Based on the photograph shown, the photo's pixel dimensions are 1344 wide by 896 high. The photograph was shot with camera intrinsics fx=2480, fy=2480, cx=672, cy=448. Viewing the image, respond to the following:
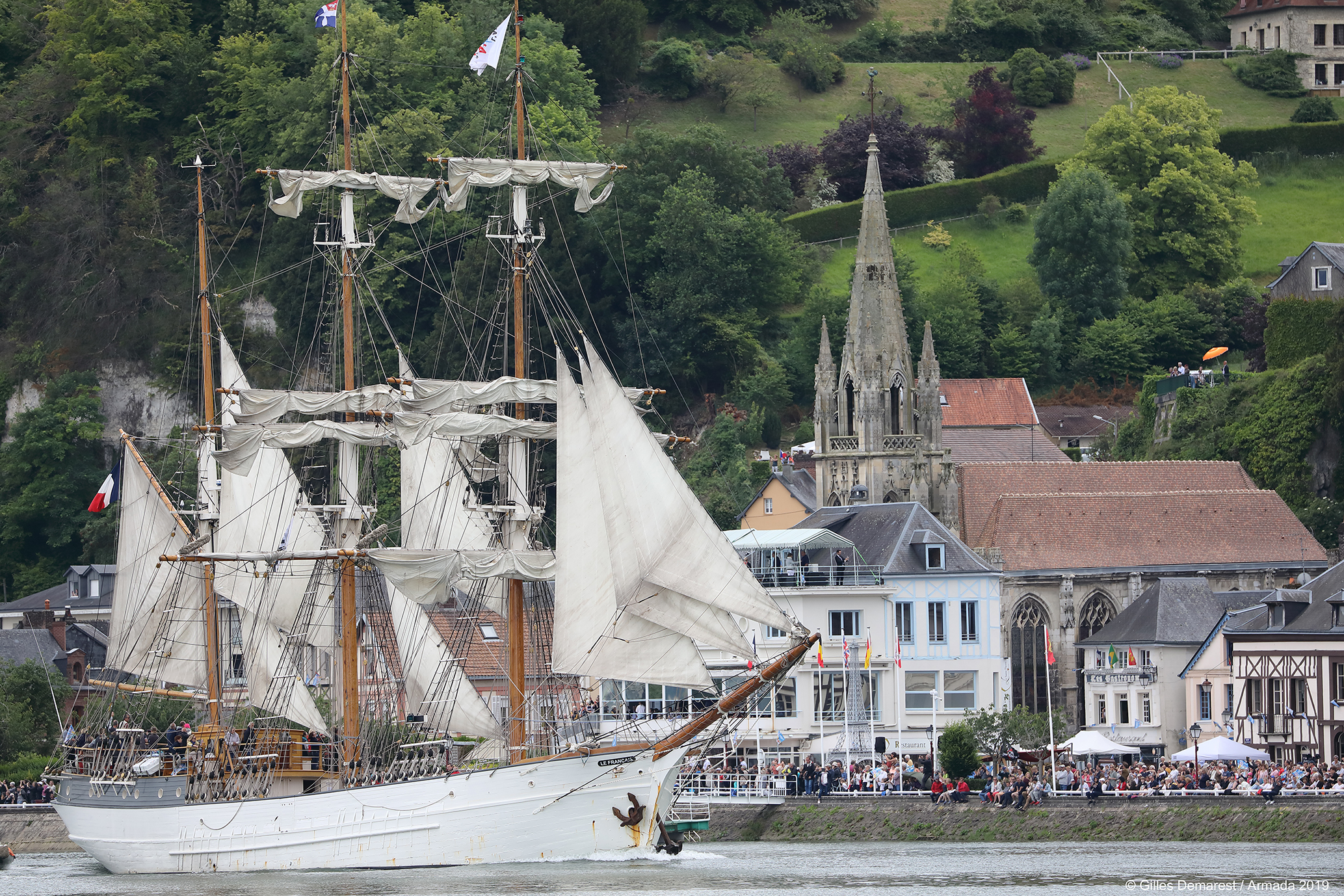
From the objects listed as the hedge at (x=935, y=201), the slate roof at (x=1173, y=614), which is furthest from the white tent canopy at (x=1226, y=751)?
the hedge at (x=935, y=201)

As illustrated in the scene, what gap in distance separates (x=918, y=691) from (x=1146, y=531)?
16177mm

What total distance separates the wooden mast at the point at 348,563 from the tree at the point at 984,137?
71.6 metres

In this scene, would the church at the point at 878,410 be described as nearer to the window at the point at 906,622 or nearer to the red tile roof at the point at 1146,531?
the red tile roof at the point at 1146,531

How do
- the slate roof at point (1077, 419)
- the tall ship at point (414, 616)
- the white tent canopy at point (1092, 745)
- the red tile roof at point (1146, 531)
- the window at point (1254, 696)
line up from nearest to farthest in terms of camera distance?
the tall ship at point (414, 616) < the white tent canopy at point (1092, 745) < the window at point (1254, 696) < the red tile roof at point (1146, 531) < the slate roof at point (1077, 419)

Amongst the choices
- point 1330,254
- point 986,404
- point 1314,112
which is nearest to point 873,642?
point 986,404

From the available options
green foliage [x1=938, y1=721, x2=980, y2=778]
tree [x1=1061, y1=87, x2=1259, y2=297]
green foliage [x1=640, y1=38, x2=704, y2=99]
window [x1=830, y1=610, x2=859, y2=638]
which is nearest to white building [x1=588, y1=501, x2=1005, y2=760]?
window [x1=830, y1=610, x2=859, y2=638]

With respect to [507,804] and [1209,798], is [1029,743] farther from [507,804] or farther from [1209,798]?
Answer: [507,804]

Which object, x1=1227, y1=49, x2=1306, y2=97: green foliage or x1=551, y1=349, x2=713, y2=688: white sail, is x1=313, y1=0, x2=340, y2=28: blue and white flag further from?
x1=1227, y1=49, x2=1306, y2=97: green foliage

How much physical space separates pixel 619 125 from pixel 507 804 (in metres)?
80.1

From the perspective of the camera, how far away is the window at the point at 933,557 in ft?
270

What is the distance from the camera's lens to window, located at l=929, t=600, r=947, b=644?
266ft

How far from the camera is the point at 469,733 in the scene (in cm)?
6450

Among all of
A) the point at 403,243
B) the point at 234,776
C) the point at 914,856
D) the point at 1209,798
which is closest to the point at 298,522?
the point at 234,776

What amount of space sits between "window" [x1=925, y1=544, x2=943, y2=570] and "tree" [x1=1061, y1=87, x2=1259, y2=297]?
159 ft
